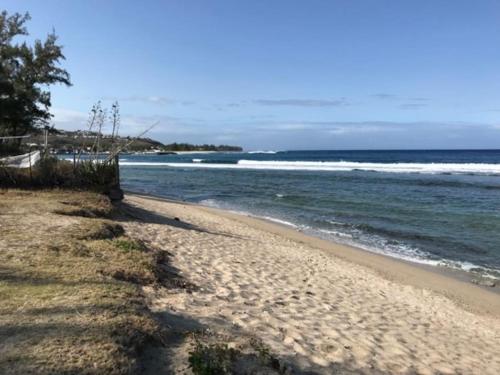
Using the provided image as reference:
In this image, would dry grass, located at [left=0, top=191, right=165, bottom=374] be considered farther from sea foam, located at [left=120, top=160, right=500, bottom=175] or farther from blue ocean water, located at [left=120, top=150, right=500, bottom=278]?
sea foam, located at [left=120, top=160, right=500, bottom=175]

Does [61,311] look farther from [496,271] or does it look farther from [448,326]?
[496,271]

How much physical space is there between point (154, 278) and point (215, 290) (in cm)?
86

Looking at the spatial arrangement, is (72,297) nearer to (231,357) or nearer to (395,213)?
(231,357)

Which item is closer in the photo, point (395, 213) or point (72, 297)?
point (72, 297)

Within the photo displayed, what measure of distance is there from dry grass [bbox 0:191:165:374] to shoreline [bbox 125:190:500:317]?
17.0ft

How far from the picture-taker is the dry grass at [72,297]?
344 cm

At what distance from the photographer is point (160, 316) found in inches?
183

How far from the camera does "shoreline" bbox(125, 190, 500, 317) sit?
838 centimetres

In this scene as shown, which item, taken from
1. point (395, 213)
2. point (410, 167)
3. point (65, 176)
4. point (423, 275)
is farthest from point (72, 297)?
point (410, 167)

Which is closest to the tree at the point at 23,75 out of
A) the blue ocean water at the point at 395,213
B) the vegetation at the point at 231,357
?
the blue ocean water at the point at 395,213

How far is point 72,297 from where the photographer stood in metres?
4.68

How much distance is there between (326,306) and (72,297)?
3366 millimetres

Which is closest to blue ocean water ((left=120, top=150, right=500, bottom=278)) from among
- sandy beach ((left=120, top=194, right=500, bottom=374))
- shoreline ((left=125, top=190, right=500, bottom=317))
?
shoreline ((left=125, top=190, right=500, bottom=317))

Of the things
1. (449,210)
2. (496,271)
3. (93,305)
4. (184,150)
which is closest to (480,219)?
(449,210)
